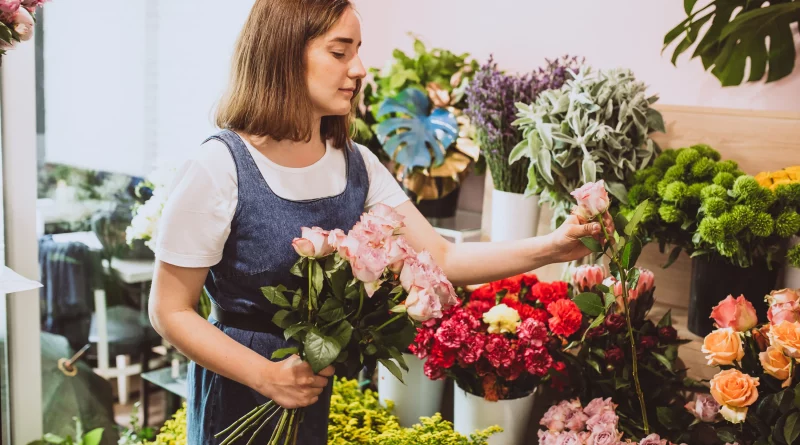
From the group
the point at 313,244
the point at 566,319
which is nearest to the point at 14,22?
the point at 313,244

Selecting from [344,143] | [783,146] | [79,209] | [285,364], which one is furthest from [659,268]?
[79,209]

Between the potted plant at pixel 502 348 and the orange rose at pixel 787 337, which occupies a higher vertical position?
the orange rose at pixel 787 337

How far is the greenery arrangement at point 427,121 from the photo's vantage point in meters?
2.27

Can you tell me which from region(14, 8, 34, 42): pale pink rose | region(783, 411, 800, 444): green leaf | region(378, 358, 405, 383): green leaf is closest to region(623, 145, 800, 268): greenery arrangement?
region(783, 411, 800, 444): green leaf

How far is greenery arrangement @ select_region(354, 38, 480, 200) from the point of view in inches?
89.5

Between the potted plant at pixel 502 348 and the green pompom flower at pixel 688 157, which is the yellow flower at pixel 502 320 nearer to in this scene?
the potted plant at pixel 502 348

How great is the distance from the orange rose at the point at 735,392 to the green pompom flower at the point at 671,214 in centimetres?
36

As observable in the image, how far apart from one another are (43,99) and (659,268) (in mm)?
1917

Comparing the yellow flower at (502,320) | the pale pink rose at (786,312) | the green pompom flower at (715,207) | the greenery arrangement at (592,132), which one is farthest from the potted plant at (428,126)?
the pale pink rose at (786,312)

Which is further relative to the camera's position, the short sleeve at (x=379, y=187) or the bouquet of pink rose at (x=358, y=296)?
the short sleeve at (x=379, y=187)

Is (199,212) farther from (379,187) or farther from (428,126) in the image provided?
(428,126)

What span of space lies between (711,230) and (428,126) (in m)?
1.05

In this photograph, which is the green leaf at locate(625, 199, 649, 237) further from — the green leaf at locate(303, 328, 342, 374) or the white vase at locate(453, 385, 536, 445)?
the white vase at locate(453, 385, 536, 445)

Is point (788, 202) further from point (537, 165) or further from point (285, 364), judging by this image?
point (285, 364)
